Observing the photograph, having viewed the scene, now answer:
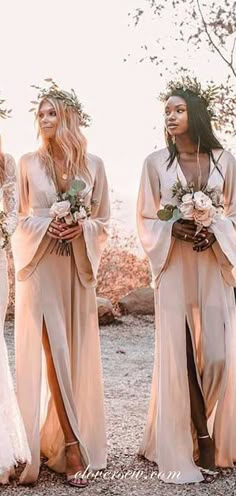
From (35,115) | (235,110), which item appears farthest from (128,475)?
(235,110)

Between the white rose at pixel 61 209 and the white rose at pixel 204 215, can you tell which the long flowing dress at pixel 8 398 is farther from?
the white rose at pixel 204 215

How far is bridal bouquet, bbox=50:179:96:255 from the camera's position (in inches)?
206

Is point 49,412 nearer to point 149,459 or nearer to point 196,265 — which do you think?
→ point 149,459

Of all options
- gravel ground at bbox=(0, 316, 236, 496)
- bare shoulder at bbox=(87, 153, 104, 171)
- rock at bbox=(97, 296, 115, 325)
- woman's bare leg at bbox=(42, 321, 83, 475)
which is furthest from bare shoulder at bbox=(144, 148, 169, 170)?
rock at bbox=(97, 296, 115, 325)

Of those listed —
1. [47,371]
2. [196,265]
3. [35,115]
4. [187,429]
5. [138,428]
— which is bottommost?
[138,428]

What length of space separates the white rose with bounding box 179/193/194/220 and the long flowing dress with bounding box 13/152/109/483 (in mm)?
624

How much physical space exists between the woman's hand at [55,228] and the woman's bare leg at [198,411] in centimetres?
105

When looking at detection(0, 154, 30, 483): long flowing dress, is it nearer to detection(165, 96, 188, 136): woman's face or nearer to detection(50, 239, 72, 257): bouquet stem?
detection(50, 239, 72, 257): bouquet stem

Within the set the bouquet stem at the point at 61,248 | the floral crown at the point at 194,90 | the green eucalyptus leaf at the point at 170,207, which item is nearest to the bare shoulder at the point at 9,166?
the bouquet stem at the point at 61,248

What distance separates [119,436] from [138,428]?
33cm

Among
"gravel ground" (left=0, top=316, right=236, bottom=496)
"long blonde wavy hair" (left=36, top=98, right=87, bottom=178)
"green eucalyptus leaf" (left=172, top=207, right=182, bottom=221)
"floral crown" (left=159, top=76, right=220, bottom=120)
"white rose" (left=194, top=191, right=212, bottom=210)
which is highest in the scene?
"floral crown" (left=159, top=76, right=220, bottom=120)

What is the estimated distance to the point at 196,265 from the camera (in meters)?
5.45

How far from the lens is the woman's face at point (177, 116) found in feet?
17.8

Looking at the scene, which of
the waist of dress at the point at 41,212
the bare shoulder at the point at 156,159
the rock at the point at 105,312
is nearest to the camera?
the waist of dress at the point at 41,212
